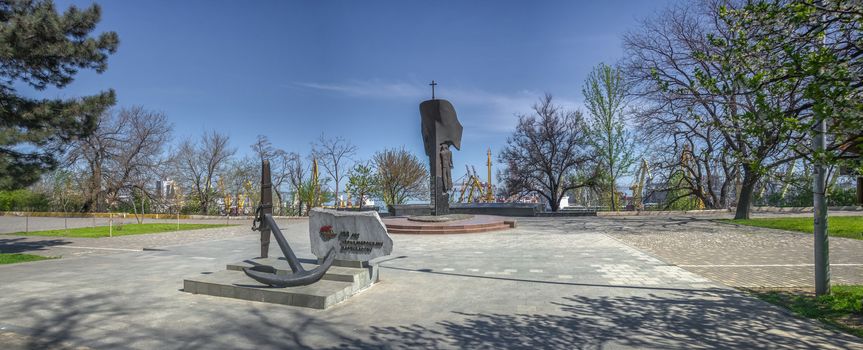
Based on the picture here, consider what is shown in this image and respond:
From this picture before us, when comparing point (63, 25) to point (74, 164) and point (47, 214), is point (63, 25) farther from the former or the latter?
point (47, 214)

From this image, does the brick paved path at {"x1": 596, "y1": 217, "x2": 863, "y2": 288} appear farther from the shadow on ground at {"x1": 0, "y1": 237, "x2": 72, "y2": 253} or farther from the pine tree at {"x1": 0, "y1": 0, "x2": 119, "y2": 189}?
the shadow on ground at {"x1": 0, "y1": 237, "x2": 72, "y2": 253}

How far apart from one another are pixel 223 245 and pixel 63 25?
6.54 m

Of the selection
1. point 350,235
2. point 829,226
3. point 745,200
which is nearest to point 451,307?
point 350,235

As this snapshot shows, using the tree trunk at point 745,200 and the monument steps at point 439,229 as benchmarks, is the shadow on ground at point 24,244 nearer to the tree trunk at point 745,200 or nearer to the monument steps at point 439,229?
the monument steps at point 439,229

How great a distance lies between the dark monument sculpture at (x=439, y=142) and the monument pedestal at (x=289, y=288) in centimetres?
1178

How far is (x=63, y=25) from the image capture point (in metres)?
10.5

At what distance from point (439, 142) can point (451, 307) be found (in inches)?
544

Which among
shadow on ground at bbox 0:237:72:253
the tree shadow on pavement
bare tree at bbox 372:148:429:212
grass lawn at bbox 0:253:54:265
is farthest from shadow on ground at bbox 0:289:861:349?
bare tree at bbox 372:148:429:212

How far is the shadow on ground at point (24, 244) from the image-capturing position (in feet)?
41.0

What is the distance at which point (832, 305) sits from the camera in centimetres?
559

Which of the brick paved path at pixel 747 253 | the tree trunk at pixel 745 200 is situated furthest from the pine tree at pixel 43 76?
the tree trunk at pixel 745 200

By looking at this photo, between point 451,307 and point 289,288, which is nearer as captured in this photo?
point 451,307

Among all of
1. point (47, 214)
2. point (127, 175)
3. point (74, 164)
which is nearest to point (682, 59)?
point (127, 175)

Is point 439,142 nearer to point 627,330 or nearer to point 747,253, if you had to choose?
point 747,253
